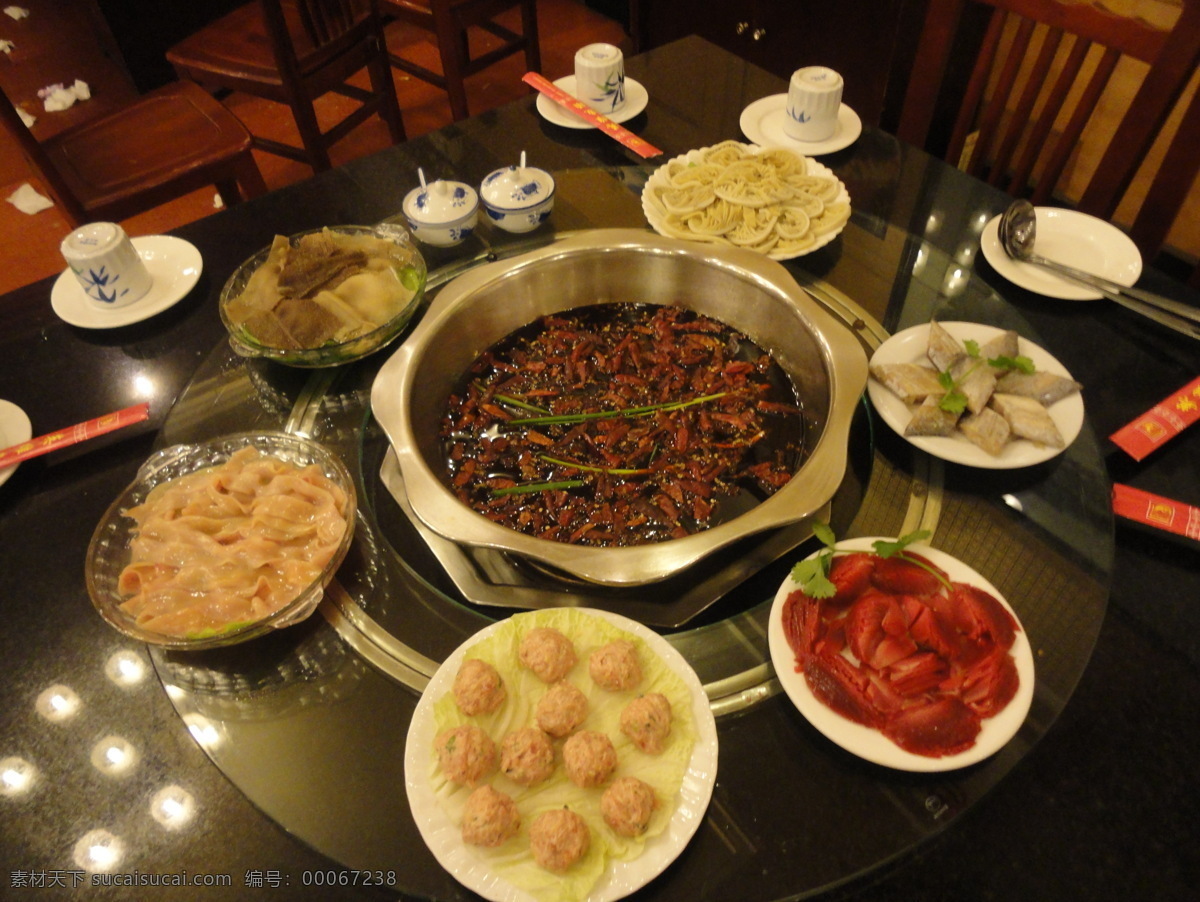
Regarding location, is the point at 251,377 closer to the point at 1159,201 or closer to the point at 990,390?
the point at 990,390

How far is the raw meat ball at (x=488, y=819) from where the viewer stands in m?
1.14

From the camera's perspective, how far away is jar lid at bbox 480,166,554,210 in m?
2.25

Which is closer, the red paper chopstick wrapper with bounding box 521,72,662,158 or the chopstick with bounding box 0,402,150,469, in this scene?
the chopstick with bounding box 0,402,150,469

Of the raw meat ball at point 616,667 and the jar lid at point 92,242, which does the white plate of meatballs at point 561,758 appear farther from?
the jar lid at point 92,242

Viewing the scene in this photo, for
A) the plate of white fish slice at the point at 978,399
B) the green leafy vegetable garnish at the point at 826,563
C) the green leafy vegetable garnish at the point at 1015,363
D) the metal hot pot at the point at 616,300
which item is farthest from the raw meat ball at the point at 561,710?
the green leafy vegetable garnish at the point at 1015,363

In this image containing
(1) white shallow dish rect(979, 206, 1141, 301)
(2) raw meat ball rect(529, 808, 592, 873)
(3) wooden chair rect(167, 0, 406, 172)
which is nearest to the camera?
(2) raw meat ball rect(529, 808, 592, 873)

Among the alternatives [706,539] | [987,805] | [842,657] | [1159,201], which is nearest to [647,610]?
[706,539]

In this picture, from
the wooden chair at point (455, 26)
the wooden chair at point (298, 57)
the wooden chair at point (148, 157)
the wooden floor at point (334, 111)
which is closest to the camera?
the wooden chair at point (148, 157)

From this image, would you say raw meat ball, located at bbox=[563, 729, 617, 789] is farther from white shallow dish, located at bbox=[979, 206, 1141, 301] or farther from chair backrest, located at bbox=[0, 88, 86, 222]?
chair backrest, located at bbox=[0, 88, 86, 222]

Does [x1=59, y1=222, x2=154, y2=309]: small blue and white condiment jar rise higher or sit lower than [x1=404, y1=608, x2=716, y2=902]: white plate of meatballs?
higher

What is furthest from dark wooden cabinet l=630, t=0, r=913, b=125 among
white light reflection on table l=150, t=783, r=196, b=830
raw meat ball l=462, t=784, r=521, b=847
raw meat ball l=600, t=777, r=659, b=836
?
white light reflection on table l=150, t=783, r=196, b=830

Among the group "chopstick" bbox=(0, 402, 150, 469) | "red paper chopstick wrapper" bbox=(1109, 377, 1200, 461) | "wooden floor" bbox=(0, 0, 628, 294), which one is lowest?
"wooden floor" bbox=(0, 0, 628, 294)

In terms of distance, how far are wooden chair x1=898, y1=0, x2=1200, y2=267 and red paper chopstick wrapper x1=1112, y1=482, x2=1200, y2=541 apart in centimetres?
132

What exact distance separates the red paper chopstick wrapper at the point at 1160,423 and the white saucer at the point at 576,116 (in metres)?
1.99
